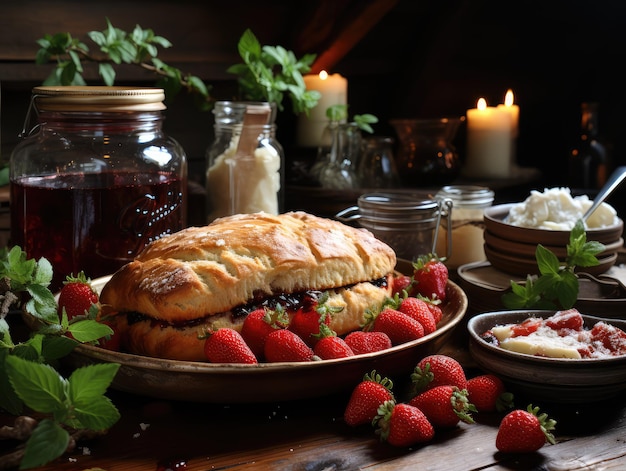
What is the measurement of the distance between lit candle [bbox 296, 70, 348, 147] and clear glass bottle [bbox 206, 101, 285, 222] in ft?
2.63

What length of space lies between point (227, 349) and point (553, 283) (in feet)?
1.78

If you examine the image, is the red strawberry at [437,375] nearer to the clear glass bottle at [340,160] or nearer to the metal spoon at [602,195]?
the metal spoon at [602,195]

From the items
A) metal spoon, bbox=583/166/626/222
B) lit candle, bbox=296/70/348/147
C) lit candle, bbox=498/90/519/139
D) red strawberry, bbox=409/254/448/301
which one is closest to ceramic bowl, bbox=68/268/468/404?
red strawberry, bbox=409/254/448/301

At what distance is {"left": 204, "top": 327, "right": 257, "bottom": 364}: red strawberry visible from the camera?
1077mm

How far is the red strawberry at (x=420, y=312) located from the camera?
→ 1.23m

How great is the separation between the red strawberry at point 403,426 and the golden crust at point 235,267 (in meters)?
0.29

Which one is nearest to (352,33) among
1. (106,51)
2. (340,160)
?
(340,160)

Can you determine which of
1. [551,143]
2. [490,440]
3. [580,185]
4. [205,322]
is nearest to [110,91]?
[205,322]

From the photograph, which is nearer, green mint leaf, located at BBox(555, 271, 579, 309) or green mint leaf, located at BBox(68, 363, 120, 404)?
green mint leaf, located at BBox(68, 363, 120, 404)

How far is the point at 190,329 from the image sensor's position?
116 cm

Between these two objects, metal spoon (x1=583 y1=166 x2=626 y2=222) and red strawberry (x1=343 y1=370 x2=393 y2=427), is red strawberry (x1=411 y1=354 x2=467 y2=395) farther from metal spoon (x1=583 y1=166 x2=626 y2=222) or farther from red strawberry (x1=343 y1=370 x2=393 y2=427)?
metal spoon (x1=583 y1=166 x2=626 y2=222)

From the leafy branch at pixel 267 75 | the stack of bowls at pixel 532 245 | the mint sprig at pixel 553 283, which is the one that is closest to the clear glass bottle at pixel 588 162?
the leafy branch at pixel 267 75

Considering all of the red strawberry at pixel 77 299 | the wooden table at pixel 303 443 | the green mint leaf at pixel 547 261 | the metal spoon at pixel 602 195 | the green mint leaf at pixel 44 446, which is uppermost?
the metal spoon at pixel 602 195

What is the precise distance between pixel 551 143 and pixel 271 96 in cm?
189
